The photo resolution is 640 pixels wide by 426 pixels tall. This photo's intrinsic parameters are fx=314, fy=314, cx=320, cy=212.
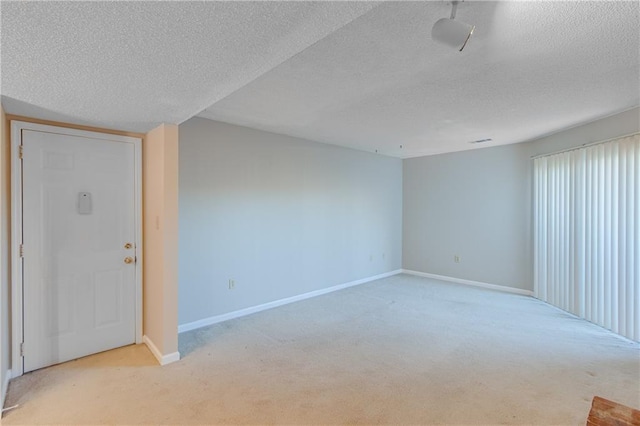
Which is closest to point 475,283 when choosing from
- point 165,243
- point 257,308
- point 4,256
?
point 257,308

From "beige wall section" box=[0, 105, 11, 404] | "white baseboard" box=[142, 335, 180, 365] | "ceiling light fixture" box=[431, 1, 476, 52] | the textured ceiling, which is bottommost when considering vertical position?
"white baseboard" box=[142, 335, 180, 365]

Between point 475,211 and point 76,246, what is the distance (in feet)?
18.7

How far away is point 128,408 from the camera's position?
214 cm

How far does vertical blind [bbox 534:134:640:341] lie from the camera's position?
328 cm

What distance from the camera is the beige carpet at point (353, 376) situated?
2.11m

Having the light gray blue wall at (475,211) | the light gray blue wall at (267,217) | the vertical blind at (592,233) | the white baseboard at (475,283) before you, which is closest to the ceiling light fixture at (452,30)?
the light gray blue wall at (267,217)

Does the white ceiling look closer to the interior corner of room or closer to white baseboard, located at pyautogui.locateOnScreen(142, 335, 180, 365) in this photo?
the interior corner of room

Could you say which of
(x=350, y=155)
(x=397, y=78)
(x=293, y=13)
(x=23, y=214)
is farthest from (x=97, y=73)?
(x=350, y=155)

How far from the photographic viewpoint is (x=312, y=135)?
4.53 m

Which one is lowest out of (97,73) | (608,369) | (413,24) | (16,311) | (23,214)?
(608,369)

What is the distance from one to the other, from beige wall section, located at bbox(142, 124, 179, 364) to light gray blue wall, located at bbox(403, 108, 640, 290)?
4.83 metres

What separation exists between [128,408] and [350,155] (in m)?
4.50

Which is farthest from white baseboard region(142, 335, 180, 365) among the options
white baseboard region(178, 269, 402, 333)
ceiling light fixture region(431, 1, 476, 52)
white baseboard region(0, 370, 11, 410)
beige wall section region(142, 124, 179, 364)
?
ceiling light fixture region(431, 1, 476, 52)

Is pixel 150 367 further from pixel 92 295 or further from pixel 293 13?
pixel 293 13
